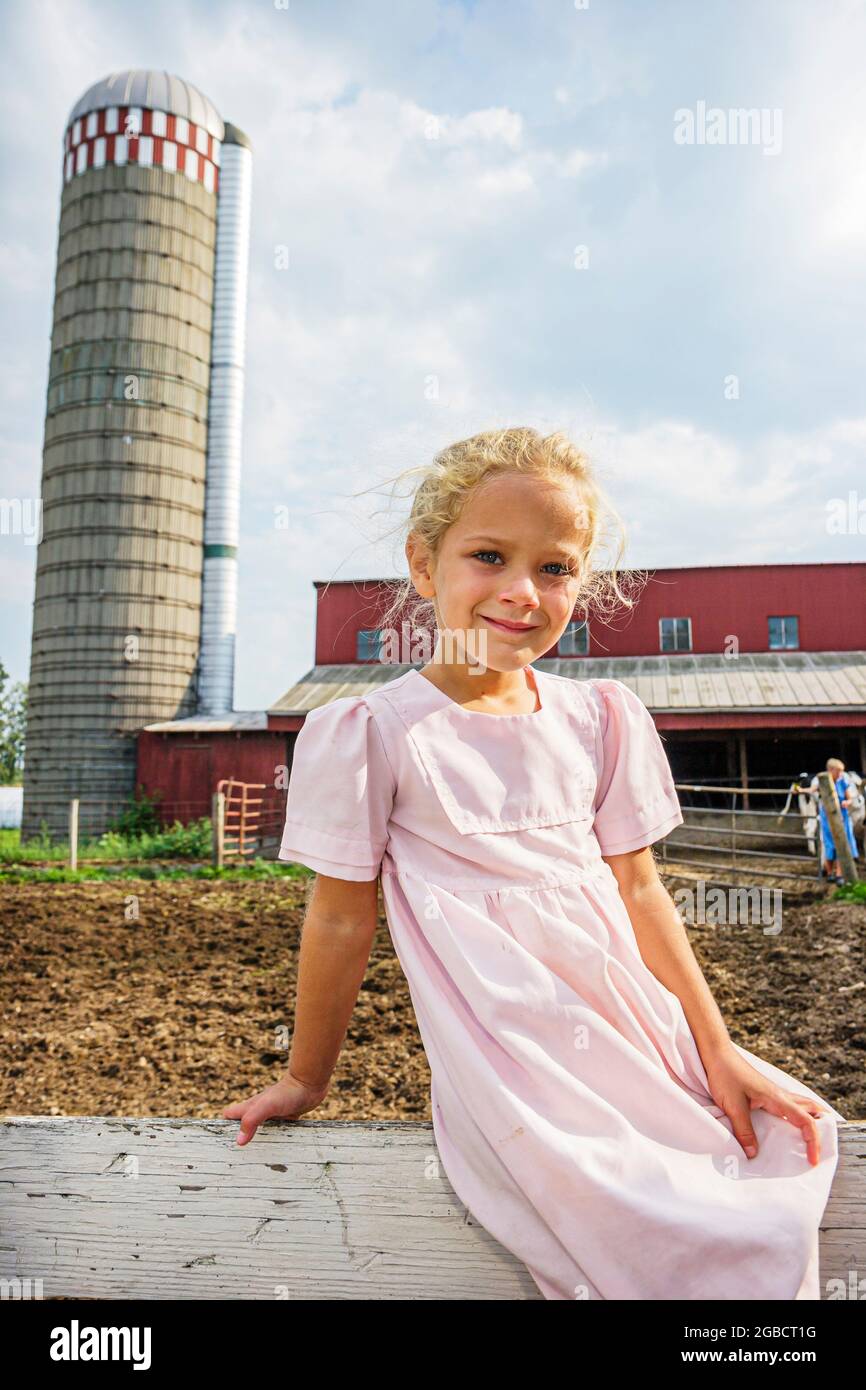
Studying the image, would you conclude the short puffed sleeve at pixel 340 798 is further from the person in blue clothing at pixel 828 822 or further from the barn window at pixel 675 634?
the barn window at pixel 675 634

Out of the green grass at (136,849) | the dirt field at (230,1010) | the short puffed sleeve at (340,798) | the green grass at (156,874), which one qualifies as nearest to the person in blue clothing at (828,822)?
the dirt field at (230,1010)

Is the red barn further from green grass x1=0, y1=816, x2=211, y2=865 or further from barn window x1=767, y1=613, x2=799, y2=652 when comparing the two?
green grass x1=0, y1=816, x2=211, y2=865

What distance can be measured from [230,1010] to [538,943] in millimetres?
4556

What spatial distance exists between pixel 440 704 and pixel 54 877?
1204 centimetres

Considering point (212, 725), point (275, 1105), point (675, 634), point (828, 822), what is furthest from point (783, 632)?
point (275, 1105)

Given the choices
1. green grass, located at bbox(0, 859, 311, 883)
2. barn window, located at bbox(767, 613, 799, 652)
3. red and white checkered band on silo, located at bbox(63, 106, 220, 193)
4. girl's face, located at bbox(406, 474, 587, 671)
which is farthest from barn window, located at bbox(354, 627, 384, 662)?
girl's face, located at bbox(406, 474, 587, 671)

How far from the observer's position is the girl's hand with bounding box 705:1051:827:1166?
1110mm

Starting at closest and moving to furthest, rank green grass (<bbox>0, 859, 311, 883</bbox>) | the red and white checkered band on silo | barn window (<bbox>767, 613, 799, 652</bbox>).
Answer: green grass (<bbox>0, 859, 311, 883</bbox>), barn window (<bbox>767, 613, 799, 652</bbox>), the red and white checkered band on silo

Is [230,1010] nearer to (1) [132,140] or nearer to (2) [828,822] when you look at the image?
(2) [828,822]

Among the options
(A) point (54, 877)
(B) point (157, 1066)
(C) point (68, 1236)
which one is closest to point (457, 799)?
(C) point (68, 1236)

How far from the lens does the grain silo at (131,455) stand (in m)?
19.7

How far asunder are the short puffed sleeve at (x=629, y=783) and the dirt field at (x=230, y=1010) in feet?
9.37

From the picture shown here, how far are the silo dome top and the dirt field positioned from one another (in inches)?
774
